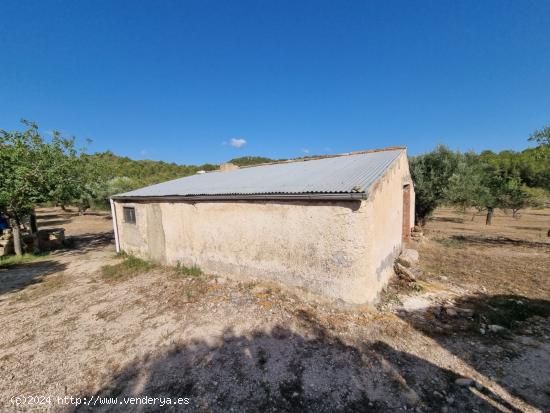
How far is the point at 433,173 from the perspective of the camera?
13352mm

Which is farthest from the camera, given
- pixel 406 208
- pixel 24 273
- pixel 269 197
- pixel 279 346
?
pixel 406 208

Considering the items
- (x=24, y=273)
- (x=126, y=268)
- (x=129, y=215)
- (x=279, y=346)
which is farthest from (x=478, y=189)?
(x=24, y=273)

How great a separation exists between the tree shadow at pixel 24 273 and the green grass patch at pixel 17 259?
1.20ft

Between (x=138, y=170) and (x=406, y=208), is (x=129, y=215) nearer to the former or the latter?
(x=406, y=208)

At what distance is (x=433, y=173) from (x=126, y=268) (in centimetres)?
1609

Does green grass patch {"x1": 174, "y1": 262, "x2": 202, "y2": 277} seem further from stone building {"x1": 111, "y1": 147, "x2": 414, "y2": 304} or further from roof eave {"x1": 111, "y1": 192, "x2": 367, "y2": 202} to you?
roof eave {"x1": 111, "y1": 192, "x2": 367, "y2": 202}

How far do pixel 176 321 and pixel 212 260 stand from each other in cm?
250

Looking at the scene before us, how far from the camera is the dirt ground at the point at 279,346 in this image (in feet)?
10.3

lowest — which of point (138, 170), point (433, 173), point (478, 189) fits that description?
point (478, 189)

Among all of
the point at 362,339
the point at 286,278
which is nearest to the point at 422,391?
the point at 362,339

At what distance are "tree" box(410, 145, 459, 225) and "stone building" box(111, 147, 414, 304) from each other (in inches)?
254

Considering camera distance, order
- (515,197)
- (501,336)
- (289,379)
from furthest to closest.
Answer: (515,197), (501,336), (289,379)

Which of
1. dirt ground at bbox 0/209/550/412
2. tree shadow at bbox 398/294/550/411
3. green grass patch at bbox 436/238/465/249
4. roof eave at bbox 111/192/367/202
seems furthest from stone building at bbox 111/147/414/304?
green grass patch at bbox 436/238/465/249

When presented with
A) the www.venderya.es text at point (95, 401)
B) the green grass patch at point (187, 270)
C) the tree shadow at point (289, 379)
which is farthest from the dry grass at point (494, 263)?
the www.venderya.es text at point (95, 401)
